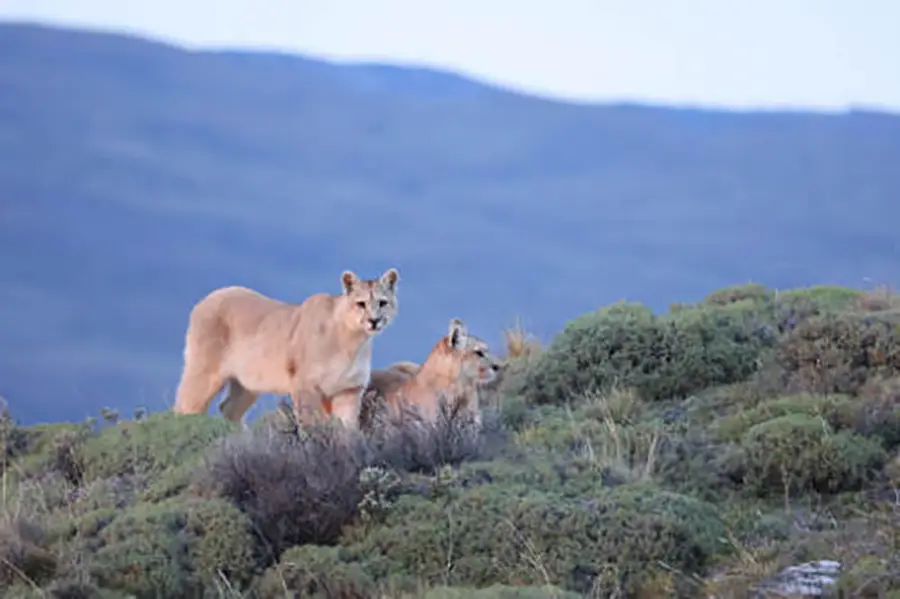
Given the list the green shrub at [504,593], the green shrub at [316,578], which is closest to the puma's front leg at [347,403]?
the green shrub at [316,578]

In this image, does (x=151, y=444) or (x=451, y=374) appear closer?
(x=151, y=444)

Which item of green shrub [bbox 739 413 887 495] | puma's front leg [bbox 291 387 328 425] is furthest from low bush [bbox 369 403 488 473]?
green shrub [bbox 739 413 887 495]

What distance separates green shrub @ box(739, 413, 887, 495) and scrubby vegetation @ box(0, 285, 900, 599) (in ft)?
0.06

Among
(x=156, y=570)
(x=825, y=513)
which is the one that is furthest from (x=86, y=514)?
(x=825, y=513)

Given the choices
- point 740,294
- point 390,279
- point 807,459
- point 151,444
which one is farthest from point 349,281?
point 740,294

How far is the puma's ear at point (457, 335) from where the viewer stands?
15203mm

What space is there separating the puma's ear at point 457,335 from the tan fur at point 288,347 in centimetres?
71

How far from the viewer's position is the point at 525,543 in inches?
432

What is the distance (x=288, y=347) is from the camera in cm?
1503

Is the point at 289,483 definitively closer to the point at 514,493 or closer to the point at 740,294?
the point at 514,493

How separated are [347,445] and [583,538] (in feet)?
6.55

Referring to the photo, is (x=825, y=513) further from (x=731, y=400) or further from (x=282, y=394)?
(x=282, y=394)

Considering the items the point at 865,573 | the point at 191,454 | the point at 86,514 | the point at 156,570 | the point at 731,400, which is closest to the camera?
the point at 865,573

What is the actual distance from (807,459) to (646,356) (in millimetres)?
3824
